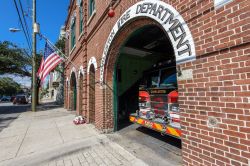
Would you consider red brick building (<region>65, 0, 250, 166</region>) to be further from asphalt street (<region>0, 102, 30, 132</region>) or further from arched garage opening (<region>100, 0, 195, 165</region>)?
asphalt street (<region>0, 102, 30, 132</region>)

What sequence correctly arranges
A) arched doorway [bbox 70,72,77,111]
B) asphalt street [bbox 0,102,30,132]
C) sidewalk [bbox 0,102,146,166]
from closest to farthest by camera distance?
sidewalk [bbox 0,102,146,166]
asphalt street [bbox 0,102,30,132]
arched doorway [bbox 70,72,77,111]

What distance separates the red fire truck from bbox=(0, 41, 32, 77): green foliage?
1976 cm

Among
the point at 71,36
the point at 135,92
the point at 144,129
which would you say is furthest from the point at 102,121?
the point at 71,36

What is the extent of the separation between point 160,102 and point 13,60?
21.4 meters

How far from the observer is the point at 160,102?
5109 millimetres

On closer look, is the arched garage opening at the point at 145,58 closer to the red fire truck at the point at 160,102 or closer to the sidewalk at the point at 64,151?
the red fire truck at the point at 160,102

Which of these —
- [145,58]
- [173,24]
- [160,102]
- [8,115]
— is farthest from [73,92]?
[173,24]

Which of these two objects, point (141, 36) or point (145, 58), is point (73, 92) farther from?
point (141, 36)

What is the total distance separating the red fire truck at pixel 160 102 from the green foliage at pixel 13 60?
19.8m

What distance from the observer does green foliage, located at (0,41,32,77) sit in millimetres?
19878

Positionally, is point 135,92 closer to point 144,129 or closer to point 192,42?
point 144,129

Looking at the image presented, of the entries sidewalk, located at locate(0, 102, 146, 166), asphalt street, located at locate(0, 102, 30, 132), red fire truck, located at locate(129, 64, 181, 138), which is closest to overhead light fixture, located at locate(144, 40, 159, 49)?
red fire truck, located at locate(129, 64, 181, 138)

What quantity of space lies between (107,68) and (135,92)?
331 centimetres

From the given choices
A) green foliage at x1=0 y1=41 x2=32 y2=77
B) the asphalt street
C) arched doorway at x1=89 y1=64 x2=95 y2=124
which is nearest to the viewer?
arched doorway at x1=89 y1=64 x2=95 y2=124
